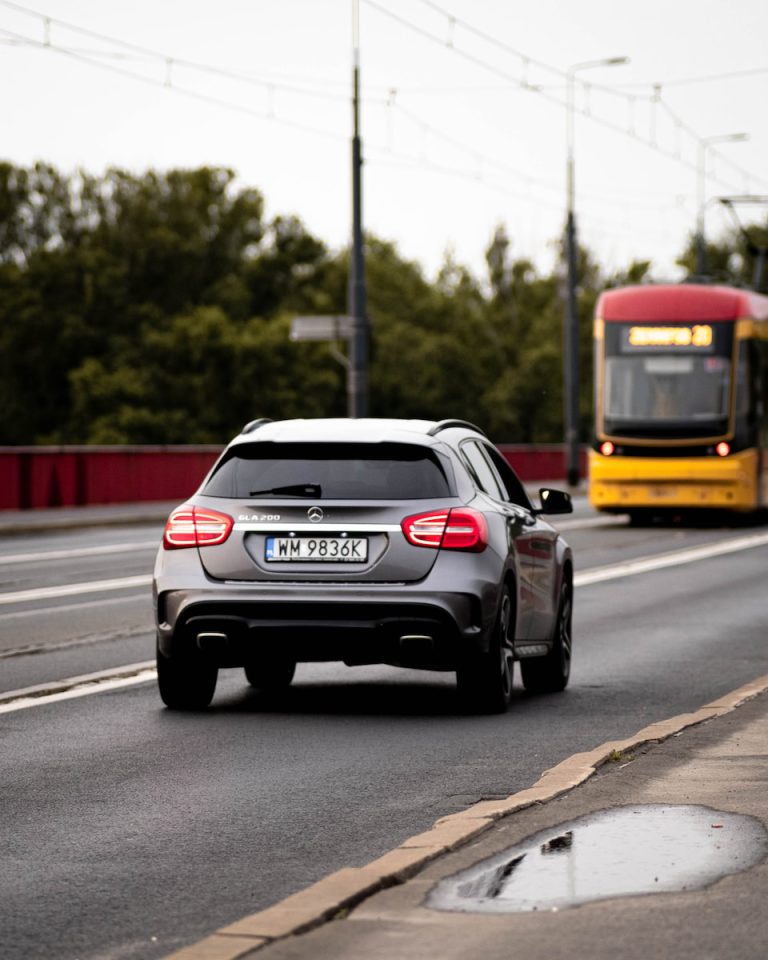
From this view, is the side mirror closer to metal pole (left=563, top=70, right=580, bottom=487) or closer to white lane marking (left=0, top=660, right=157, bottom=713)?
white lane marking (left=0, top=660, right=157, bottom=713)

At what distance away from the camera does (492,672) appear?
33.3 ft

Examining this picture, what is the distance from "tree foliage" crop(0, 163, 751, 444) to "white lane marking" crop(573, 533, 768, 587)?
4476cm

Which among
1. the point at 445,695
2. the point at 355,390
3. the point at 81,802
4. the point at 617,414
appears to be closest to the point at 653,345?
the point at 617,414

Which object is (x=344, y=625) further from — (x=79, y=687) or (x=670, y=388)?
(x=670, y=388)

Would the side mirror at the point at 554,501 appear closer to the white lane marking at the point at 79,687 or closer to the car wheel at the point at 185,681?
the car wheel at the point at 185,681

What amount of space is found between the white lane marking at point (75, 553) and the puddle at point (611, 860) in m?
17.5

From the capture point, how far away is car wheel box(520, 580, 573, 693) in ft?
37.7

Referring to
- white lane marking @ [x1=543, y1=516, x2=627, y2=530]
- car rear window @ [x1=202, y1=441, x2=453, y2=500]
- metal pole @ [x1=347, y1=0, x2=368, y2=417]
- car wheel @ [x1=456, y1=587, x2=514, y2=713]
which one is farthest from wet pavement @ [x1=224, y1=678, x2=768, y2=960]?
metal pole @ [x1=347, y1=0, x2=368, y2=417]

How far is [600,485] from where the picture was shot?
3152 cm

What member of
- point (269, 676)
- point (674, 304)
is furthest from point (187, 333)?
point (269, 676)

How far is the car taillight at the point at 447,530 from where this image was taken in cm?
990

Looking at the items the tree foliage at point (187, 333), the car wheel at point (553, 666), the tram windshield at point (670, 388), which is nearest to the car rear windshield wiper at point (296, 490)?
the car wheel at point (553, 666)

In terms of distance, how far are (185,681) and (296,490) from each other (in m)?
1.13

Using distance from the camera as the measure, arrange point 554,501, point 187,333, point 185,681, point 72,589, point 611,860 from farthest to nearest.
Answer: point 187,333 → point 72,589 → point 554,501 → point 185,681 → point 611,860
